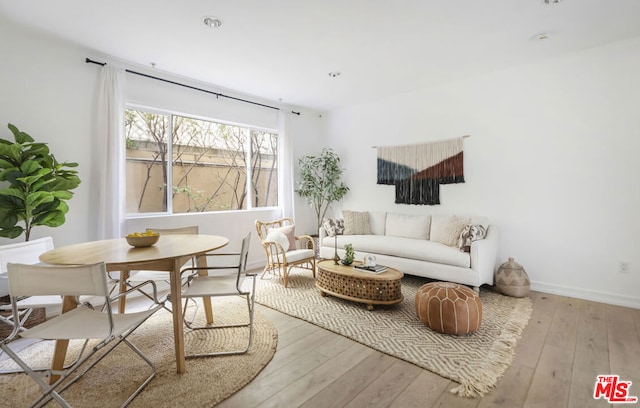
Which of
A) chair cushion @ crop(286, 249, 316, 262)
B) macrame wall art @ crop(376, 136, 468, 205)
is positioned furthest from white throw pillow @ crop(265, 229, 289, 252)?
macrame wall art @ crop(376, 136, 468, 205)

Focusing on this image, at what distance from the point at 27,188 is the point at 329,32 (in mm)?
2968

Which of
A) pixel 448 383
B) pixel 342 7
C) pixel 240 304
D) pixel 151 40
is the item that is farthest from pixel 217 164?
pixel 448 383

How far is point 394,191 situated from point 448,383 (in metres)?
3.33

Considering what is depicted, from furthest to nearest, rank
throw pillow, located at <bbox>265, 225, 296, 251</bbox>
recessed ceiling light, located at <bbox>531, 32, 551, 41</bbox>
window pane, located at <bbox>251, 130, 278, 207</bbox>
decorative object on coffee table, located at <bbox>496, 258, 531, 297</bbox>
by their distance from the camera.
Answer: window pane, located at <bbox>251, 130, 278, 207</bbox>, throw pillow, located at <bbox>265, 225, 296, 251</bbox>, decorative object on coffee table, located at <bbox>496, 258, 531, 297</bbox>, recessed ceiling light, located at <bbox>531, 32, 551, 41</bbox>

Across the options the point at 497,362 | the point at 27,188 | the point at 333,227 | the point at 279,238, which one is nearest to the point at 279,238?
the point at 279,238

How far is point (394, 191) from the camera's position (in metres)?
4.89

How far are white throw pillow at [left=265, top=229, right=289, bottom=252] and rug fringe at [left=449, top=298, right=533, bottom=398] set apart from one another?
2509mm

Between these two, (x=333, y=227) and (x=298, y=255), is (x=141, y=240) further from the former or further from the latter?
(x=333, y=227)

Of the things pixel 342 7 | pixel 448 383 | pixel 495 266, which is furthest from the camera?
pixel 495 266

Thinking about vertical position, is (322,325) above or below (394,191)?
below

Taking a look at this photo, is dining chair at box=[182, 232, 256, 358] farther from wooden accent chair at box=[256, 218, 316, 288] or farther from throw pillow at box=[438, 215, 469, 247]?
throw pillow at box=[438, 215, 469, 247]

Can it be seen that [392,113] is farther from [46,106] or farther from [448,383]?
[46,106]

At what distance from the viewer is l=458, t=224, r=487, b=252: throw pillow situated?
Result: 3.44 metres

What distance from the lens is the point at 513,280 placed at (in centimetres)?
337
